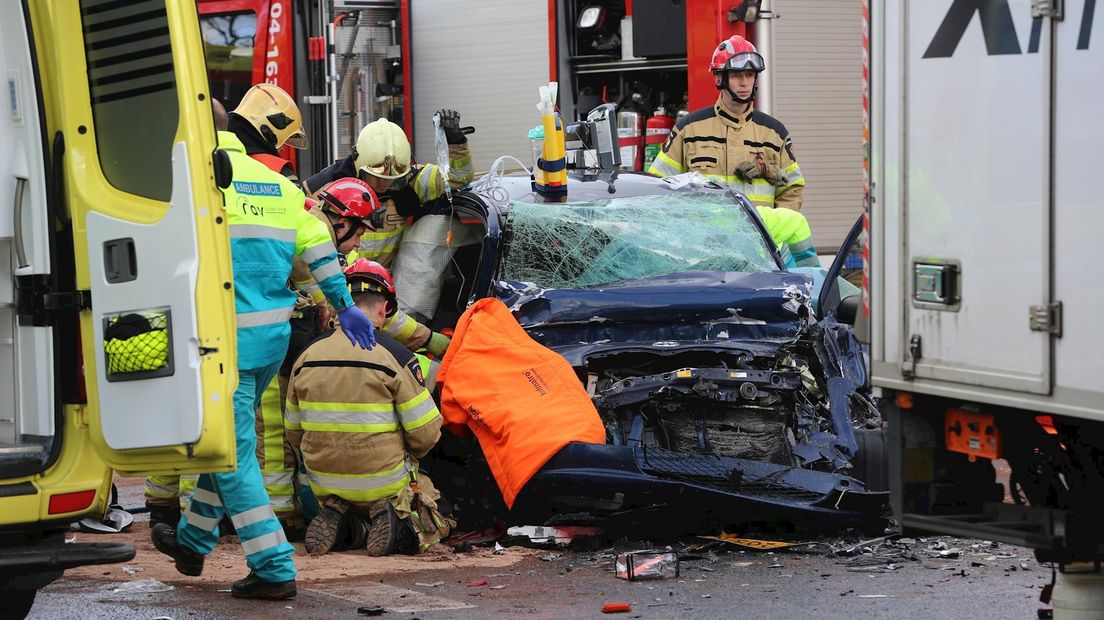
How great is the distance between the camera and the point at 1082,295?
4.38 meters

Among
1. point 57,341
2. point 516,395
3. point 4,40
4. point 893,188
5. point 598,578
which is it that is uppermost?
point 4,40

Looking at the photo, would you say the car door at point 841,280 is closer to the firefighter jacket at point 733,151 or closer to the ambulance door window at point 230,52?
the firefighter jacket at point 733,151

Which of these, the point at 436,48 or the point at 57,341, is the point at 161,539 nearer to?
the point at 57,341

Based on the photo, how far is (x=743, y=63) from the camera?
10500 mm

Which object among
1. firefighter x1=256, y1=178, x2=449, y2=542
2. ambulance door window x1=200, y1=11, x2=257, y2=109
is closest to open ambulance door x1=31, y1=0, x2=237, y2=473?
firefighter x1=256, y1=178, x2=449, y2=542

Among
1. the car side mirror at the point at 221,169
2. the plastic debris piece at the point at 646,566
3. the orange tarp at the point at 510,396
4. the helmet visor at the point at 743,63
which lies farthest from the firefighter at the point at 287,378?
the helmet visor at the point at 743,63

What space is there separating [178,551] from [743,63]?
5196 millimetres

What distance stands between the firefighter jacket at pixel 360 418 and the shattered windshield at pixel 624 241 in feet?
3.00

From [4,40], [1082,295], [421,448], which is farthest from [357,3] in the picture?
[1082,295]

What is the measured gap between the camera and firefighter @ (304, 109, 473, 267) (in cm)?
879

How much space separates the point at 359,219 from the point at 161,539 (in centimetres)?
197

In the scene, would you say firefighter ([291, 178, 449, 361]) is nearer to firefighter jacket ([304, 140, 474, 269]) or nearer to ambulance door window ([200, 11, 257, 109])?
firefighter jacket ([304, 140, 474, 269])

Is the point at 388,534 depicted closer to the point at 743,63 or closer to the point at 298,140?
the point at 298,140

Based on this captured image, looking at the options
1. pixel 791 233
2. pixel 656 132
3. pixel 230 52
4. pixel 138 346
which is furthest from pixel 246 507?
pixel 230 52
